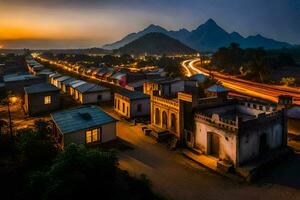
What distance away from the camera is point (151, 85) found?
5262cm

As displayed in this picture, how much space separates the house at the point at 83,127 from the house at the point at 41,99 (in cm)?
1770

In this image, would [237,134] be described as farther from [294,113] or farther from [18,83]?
[18,83]

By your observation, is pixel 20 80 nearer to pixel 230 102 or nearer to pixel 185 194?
pixel 230 102

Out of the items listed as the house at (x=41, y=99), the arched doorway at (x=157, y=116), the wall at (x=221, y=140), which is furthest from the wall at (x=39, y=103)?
the wall at (x=221, y=140)

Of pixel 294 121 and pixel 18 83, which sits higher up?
pixel 18 83

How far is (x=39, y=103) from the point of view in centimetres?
4828

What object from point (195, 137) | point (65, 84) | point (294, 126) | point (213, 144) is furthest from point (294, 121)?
point (65, 84)

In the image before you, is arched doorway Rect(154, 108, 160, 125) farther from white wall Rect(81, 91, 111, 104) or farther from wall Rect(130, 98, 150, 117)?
white wall Rect(81, 91, 111, 104)

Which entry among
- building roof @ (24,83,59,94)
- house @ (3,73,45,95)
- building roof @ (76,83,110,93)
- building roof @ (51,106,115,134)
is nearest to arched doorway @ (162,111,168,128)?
building roof @ (51,106,115,134)

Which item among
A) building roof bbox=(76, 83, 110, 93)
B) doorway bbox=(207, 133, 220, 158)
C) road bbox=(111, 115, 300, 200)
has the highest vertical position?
building roof bbox=(76, 83, 110, 93)

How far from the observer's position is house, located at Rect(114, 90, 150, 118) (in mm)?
43812

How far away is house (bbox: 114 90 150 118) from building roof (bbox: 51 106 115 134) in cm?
1073

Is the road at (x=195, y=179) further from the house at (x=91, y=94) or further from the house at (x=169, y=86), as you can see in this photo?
the house at (x=91, y=94)

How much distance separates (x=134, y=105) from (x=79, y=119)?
46.1ft
